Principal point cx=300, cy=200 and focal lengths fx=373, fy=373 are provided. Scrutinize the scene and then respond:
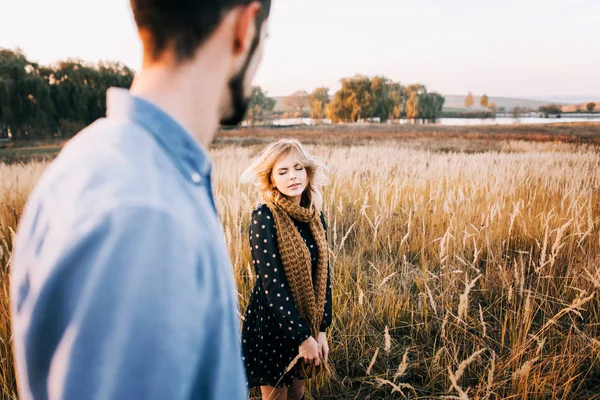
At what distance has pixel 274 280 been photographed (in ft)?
5.78

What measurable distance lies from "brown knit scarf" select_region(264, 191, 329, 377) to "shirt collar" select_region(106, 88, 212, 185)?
128 cm

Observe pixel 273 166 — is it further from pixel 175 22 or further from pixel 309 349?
pixel 175 22

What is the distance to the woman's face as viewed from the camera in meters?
1.94

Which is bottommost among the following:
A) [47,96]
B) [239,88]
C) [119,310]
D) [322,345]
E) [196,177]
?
[322,345]

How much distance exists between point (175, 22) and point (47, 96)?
30.6 metres

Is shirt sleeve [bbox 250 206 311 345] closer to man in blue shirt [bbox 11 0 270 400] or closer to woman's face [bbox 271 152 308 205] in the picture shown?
woman's face [bbox 271 152 308 205]

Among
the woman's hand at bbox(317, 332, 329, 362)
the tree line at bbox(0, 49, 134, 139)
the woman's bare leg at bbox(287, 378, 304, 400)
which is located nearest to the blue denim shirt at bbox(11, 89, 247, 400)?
the woman's hand at bbox(317, 332, 329, 362)

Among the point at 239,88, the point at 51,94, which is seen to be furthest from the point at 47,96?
the point at 239,88

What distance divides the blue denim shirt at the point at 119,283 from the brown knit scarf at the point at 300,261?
1.32 metres

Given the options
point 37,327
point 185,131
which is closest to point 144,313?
point 37,327

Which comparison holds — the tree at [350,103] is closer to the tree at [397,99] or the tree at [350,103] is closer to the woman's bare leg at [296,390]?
the tree at [397,99]

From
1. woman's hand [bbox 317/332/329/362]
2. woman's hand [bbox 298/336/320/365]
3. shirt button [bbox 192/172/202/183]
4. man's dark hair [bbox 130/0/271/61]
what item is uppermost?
man's dark hair [bbox 130/0/271/61]

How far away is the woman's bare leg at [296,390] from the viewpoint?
200cm

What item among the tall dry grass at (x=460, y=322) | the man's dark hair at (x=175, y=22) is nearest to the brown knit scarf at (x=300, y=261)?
the tall dry grass at (x=460, y=322)
